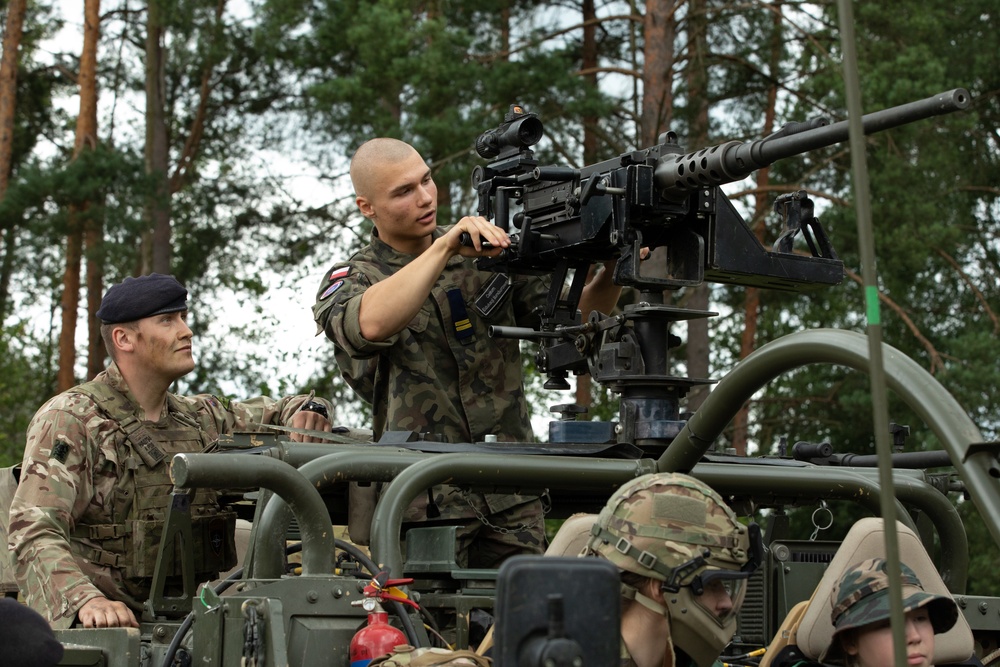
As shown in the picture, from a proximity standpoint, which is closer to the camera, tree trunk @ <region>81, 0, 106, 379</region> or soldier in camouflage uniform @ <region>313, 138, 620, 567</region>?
soldier in camouflage uniform @ <region>313, 138, 620, 567</region>

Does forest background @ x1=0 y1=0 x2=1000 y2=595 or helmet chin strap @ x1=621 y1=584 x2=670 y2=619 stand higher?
forest background @ x1=0 y1=0 x2=1000 y2=595

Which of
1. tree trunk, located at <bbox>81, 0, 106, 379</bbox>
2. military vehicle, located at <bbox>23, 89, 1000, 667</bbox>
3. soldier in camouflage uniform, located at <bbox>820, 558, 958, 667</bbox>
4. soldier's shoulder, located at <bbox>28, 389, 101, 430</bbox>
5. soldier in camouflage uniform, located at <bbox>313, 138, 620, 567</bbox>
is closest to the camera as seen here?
military vehicle, located at <bbox>23, 89, 1000, 667</bbox>

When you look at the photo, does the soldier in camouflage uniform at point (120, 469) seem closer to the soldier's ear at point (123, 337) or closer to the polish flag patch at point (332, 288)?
the soldier's ear at point (123, 337)

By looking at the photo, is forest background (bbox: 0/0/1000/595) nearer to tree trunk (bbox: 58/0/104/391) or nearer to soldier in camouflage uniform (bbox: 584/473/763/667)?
tree trunk (bbox: 58/0/104/391)

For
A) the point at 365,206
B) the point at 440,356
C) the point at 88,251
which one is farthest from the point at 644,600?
the point at 88,251

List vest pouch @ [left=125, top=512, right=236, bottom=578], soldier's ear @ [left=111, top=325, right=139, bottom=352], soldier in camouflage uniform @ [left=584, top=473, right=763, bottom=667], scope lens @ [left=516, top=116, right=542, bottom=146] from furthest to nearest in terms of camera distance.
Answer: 1. soldier's ear @ [left=111, top=325, right=139, bottom=352]
2. scope lens @ [left=516, top=116, right=542, bottom=146]
3. vest pouch @ [left=125, top=512, right=236, bottom=578]
4. soldier in camouflage uniform @ [left=584, top=473, right=763, bottom=667]

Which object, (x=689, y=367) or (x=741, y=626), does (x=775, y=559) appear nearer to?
(x=741, y=626)

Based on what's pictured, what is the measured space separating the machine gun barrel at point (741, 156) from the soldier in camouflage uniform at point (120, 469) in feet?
5.19

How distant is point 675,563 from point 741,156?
153 centimetres

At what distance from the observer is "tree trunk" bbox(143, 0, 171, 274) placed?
2028 centimetres

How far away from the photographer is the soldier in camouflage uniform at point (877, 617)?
160 inches

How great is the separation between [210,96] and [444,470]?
65.3 feet

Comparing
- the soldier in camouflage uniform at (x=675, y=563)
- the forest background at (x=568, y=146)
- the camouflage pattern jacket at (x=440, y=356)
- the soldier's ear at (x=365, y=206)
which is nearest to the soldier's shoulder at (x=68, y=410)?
the camouflage pattern jacket at (x=440, y=356)

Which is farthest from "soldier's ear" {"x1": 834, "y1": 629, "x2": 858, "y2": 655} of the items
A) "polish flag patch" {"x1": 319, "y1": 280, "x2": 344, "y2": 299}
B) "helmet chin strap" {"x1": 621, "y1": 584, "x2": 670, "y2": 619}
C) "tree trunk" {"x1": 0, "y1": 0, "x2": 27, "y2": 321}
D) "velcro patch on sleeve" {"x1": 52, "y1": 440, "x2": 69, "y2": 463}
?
"tree trunk" {"x1": 0, "y1": 0, "x2": 27, "y2": 321}
